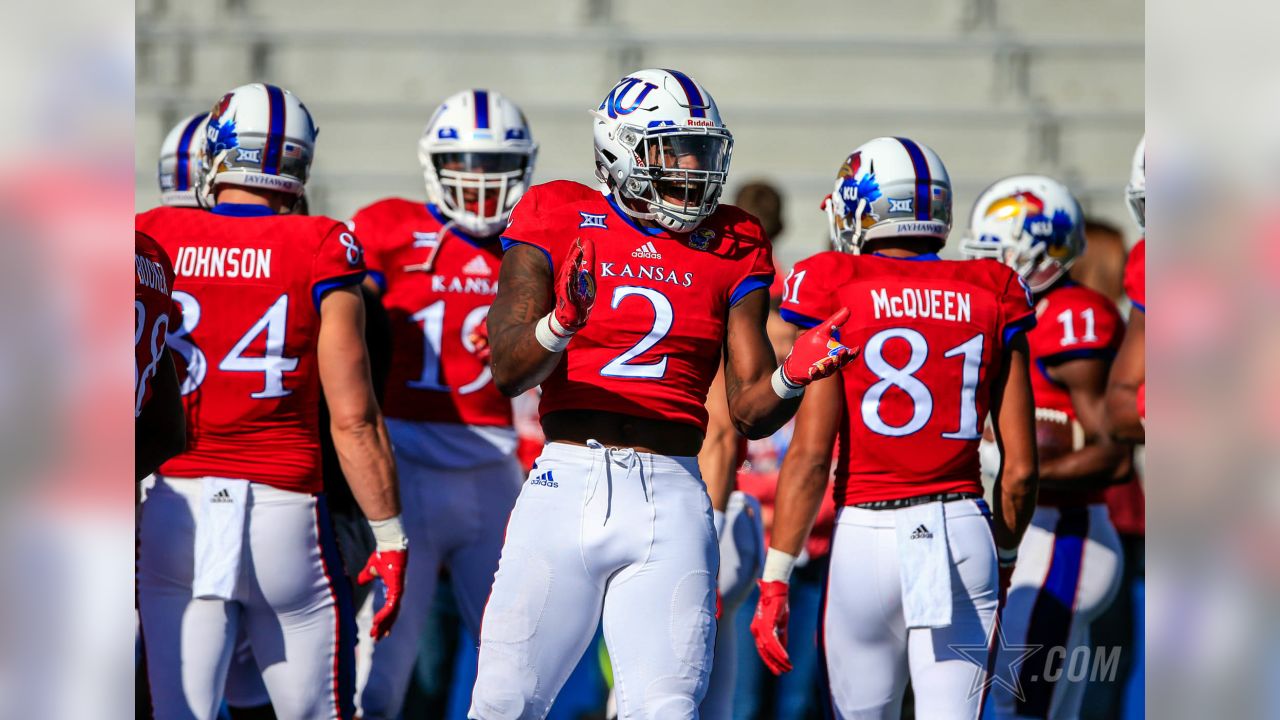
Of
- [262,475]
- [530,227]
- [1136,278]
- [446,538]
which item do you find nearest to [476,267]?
[446,538]

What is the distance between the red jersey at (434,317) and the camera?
488cm

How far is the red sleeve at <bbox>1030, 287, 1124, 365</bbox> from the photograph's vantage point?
488 centimetres

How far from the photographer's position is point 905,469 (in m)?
3.90

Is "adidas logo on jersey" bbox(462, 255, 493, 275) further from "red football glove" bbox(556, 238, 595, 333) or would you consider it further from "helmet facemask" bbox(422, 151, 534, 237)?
"red football glove" bbox(556, 238, 595, 333)

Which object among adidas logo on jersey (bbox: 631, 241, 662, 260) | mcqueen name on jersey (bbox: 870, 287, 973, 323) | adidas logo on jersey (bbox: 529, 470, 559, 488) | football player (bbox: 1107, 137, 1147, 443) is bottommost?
adidas logo on jersey (bbox: 529, 470, 559, 488)

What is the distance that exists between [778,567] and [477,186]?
5.85 feet

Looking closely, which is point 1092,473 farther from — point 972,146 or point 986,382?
point 972,146

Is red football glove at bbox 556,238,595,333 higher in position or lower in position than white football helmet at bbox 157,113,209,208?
lower

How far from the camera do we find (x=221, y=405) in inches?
155

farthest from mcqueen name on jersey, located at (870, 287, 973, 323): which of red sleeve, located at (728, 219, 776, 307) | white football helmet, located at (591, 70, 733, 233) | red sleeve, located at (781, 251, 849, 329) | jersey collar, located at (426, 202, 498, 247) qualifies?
jersey collar, located at (426, 202, 498, 247)

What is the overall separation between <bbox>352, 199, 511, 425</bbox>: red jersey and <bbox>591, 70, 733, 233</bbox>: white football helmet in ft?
5.36

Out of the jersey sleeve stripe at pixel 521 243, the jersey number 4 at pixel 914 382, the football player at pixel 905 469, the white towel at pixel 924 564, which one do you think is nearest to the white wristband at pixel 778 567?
the football player at pixel 905 469

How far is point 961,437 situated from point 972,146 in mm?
5854
